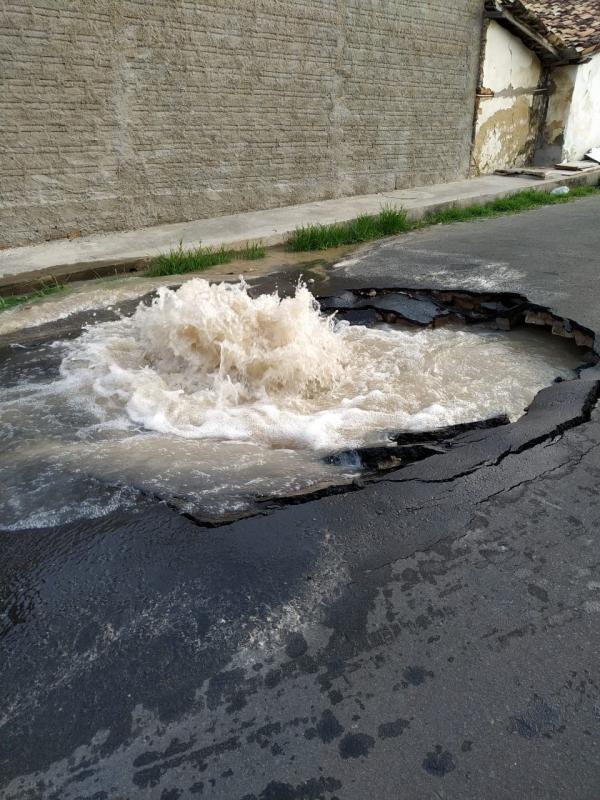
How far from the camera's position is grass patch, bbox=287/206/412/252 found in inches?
279

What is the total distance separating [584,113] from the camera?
1353 cm

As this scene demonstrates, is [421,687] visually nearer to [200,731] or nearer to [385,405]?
[200,731]

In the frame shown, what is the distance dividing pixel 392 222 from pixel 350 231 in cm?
71

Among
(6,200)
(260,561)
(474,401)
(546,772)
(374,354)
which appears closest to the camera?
(546,772)

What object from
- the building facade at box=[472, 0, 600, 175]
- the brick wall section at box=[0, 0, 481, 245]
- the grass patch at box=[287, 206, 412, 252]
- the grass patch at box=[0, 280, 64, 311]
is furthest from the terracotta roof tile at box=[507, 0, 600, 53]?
the grass patch at box=[0, 280, 64, 311]

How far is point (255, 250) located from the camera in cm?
679

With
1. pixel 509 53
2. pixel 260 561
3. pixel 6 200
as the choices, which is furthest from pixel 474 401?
pixel 509 53

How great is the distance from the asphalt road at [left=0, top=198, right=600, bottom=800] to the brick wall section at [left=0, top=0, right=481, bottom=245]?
18.3 feet

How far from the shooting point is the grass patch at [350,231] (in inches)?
279

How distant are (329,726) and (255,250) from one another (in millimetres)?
5783

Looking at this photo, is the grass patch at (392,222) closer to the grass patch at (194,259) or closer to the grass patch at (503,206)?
the grass patch at (503,206)

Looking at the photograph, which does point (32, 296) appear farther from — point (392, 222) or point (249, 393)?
point (392, 222)

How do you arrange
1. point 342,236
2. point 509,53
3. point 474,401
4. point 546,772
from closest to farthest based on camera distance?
point 546,772, point 474,401, point 342,236, point 509,53

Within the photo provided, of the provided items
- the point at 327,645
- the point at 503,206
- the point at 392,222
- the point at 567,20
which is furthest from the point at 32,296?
the point at 567,20
